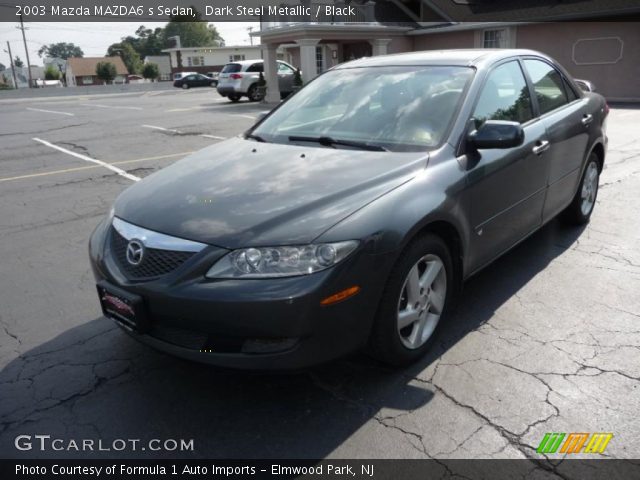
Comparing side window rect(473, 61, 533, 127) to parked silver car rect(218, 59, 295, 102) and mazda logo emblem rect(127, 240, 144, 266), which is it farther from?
parked silver car rect(218, 59, 295, 102)

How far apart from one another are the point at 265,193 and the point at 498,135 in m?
1.44

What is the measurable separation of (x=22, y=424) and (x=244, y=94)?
22949mm

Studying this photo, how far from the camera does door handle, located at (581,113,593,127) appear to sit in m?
4.79

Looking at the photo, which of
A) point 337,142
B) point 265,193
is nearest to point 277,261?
point 265,193

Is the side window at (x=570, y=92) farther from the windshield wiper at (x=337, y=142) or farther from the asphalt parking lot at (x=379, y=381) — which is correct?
the windshield wiper at (x=337, y=142)

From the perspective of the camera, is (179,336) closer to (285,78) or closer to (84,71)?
(285,78)

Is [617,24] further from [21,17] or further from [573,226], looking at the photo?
[21,17]

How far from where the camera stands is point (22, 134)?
587 inches

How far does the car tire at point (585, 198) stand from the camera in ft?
16.7

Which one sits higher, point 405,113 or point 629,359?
point 405,113

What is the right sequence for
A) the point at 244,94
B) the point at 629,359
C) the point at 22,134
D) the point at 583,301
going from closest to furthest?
the point at 629,359
the point at 583,301
the point at 22,134
the point at 244,94

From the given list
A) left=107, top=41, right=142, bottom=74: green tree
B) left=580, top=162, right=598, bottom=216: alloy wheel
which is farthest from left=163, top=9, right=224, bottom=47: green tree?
left=580, top=162, right=598, bottom=216: alloy wheel

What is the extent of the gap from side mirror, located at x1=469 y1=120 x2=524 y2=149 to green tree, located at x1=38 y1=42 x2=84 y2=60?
190337 millimetres

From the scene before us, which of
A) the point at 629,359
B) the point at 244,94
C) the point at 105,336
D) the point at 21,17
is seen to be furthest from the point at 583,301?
the point at 21,17
